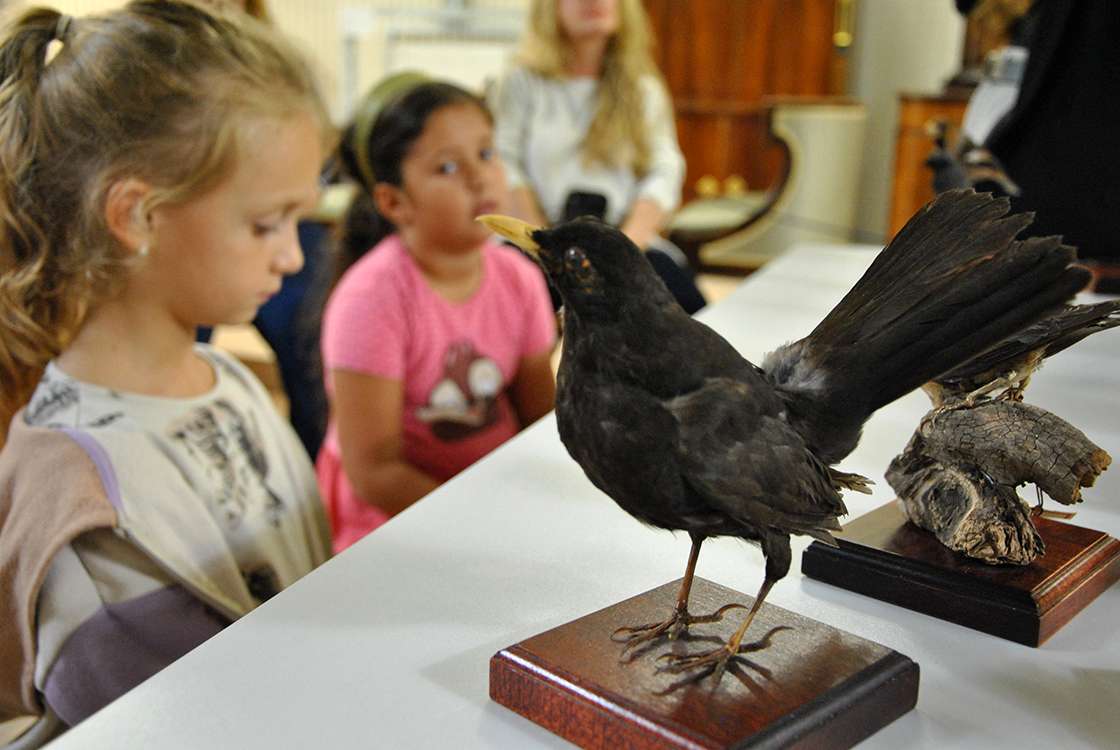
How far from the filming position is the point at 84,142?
1.08 metres

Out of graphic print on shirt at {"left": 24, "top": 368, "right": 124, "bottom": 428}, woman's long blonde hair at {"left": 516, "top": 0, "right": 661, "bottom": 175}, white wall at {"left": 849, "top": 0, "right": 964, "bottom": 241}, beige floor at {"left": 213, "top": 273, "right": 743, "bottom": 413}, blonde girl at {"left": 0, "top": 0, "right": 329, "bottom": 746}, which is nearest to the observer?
blonde girl at {"left": 0, "top": 0, "right": 329, "bottom": 746}

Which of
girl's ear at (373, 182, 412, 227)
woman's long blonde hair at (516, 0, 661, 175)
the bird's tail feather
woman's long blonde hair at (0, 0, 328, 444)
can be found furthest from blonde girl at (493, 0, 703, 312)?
the bird's tail feather

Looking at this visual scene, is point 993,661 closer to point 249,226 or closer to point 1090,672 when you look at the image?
point 1090,672

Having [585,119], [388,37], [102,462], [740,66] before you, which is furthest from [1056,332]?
[388,37]

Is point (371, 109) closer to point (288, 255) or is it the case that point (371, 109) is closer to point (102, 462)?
point (288, 255)

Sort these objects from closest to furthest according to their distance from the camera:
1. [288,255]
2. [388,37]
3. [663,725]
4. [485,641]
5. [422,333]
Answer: [663,725]
[485,641]
[288,255]
[422,333]
[388,37]

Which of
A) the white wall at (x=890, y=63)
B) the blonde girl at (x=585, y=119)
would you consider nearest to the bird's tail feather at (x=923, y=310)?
the blonde girl at (x=585, y=119)

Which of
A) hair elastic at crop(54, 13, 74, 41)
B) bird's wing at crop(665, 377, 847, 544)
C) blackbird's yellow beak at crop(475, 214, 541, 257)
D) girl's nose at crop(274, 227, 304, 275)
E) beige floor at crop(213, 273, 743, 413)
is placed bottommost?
beige floor at crop(213, 273, 743, 413)

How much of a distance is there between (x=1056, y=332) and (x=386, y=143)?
Result: 1.14m

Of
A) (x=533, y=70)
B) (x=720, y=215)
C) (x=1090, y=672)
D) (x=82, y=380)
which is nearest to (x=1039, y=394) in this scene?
(x=1090, y=672)

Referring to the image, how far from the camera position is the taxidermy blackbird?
1.92ft

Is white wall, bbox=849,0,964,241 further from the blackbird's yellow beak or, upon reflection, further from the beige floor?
the blackbird's yellow beak

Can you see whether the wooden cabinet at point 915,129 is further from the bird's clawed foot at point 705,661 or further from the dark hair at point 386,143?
the bird's clawed foot at point 705,661

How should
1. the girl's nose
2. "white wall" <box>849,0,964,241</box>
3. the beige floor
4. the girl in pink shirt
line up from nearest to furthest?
1. the girl's nose
2. the girl in pink shirt
3. the beige floor
4. "white wall" <box>849,0,964,241</box>
